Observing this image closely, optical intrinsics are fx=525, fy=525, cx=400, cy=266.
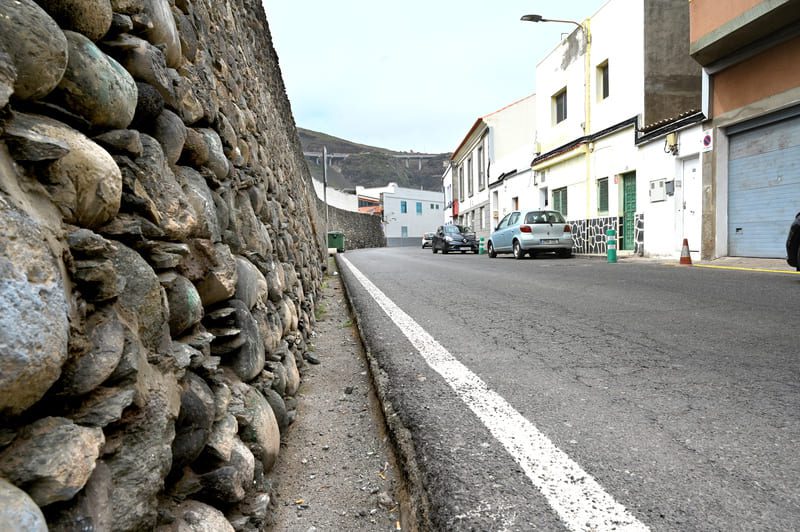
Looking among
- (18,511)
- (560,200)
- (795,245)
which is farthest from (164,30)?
(560,200)

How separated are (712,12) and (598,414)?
1230 centimetres

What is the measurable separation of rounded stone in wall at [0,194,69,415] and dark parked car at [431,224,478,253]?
2310 centimetres

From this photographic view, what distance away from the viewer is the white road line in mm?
1584

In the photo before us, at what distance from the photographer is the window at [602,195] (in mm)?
17469

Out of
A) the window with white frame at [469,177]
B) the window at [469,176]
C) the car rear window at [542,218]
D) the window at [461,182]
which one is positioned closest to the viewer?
the car rear window at [542,218]

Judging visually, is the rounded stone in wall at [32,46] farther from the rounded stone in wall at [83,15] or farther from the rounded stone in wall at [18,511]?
the rounded stone in wall at [18,511]

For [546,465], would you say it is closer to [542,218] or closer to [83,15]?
[83,15]

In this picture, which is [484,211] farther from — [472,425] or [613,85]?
[472,425]

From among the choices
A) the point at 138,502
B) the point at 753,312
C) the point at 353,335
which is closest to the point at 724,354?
the point at 753,312

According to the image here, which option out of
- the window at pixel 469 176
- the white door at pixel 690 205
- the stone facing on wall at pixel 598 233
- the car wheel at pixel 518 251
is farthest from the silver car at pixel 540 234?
the window at pixel 469 176

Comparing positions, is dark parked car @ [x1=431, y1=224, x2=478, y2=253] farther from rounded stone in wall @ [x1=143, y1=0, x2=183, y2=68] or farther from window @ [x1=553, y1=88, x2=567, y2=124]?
rounded stone in wall @ [x1=143, y1=0, x2=183, y2=68]

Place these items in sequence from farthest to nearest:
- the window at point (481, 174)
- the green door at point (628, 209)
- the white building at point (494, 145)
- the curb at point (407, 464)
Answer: the window at point (481, 174)
the white building at point (494, 145)
the green door at point (628, 209)
the curb at point (407, 464)

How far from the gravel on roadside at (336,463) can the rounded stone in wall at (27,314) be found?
3.64 ft

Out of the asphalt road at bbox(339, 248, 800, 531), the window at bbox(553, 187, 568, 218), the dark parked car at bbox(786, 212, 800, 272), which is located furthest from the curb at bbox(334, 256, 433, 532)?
the window at bbox(553, 187, 568, 218)
